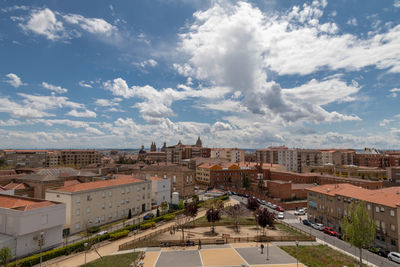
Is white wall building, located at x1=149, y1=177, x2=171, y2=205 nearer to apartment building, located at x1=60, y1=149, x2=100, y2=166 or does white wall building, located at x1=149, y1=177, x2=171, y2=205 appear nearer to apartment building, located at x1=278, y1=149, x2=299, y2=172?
apartment building, located at x1=278, y1=149, x2=299, y2=172

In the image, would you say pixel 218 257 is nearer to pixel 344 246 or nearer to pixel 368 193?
pixel 344 246

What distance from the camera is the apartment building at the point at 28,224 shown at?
30859 millimetres

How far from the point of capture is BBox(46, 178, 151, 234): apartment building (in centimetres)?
4206

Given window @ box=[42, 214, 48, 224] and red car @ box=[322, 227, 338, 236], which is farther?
red car @ box=[322, 227, 338, 236]

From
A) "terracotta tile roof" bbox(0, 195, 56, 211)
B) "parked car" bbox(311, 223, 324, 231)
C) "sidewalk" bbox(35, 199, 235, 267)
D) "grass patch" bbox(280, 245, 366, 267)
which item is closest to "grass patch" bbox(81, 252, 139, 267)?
"sidewalk" bbox(35, 199, 235, 267)

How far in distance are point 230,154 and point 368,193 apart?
421 feet

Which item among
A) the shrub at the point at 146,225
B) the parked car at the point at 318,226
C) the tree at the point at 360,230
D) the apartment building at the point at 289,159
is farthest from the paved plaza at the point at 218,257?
the apartment building at the point at 289,159

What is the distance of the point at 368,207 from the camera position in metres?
41.7

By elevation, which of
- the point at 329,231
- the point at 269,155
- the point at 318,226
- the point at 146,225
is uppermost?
the point at 269,155

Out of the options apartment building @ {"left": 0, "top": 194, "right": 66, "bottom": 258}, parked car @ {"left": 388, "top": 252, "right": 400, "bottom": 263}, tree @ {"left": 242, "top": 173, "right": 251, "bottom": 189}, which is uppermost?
apartment building @ {"left": 0, "top": 194, "right": 66, "bottom": 258}

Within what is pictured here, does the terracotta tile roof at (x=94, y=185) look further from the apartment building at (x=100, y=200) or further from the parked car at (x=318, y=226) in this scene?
the parked car at (x=318, y=226)

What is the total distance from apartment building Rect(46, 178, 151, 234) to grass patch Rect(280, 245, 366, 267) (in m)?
32.0

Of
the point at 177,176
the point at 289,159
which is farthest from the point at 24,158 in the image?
the point at 289,159

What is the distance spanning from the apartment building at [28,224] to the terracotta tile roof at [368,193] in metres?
47.7
